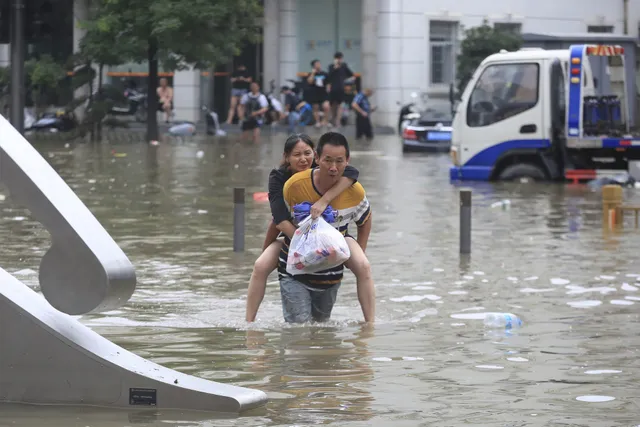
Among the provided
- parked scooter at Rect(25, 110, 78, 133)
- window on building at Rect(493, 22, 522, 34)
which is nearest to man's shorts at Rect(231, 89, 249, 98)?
window on building at Rect(493, 22, 522, 34)

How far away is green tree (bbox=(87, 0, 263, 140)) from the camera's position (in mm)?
38938

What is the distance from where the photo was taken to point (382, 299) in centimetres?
1191

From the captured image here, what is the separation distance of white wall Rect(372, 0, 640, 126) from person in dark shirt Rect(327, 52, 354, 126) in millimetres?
4532

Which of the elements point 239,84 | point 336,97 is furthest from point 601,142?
Answer: point 239,84

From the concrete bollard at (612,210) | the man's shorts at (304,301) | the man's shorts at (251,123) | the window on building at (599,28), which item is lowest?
the man's shorts at (251,123)

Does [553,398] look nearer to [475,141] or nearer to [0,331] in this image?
[0,331]

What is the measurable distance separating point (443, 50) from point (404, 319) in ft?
151

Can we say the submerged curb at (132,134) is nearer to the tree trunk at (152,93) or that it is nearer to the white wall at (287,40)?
the tree trunk at (152,93)

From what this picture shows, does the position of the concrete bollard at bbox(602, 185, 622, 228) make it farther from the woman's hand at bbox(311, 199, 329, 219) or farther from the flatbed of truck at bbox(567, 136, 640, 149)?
the woman's hand at bbox(311, 199, 329, 219)

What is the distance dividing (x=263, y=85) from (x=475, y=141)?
99.6ft

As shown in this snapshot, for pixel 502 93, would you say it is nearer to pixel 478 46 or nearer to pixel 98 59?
pixel 98 59

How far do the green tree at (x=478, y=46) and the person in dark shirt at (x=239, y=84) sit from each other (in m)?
7.10

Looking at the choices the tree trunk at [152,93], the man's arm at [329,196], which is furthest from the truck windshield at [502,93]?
the man's arm at [329,196]

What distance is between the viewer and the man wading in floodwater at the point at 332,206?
9.58 m
